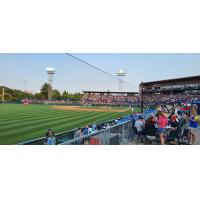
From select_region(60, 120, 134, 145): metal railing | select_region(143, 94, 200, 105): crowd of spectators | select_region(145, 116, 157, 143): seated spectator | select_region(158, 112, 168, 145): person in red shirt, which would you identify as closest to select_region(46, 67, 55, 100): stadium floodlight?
select_region(60, 120, 134, 145): metal railing

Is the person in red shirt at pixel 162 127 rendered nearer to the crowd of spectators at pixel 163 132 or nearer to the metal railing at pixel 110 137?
the crowd of spectators at pixel 163 132

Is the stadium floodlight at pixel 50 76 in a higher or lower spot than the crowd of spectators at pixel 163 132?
higher

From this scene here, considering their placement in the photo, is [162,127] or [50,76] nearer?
[162,127]

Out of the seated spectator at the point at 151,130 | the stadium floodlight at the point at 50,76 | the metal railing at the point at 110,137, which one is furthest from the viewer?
the stadium floodlight at the point at 50,76

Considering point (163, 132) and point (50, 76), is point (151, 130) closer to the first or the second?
point (163, 132)

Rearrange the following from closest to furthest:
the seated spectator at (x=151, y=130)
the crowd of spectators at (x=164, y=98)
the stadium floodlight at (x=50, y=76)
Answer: the seated spectator at (x=151, y=130), the stadium floodlight at (x=50, y=76), the crowd of spectators at (x=164, y=98)

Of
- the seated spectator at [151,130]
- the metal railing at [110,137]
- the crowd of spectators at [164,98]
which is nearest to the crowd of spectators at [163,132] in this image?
the seated spectator at [151,130]

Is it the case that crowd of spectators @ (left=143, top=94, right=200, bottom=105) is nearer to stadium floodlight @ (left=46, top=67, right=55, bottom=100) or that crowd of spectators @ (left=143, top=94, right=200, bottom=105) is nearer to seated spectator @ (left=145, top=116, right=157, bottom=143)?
stadium floodlight @ (left=46, top=67, right=55, bottom=100)

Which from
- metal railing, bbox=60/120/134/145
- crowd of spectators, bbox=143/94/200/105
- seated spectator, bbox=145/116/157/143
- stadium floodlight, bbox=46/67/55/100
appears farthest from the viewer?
crowd of spectators, bbox=143/94/200/105

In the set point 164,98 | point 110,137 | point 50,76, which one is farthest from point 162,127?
point 164,98

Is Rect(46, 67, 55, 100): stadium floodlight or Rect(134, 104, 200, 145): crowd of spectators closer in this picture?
Rect(134, 104, 200, 145): crowd of spectators
